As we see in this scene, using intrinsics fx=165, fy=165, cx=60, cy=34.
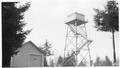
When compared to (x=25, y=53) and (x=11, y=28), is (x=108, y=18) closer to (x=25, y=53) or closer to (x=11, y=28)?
(x=11, y=28)

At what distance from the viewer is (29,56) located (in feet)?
16.8

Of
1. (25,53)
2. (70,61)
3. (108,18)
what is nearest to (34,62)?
(25,53)

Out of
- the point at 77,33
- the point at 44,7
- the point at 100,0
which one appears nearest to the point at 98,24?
the point at 100,0

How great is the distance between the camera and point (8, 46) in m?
2.73

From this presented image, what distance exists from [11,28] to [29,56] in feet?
8.25

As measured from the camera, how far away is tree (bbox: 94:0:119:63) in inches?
96.6

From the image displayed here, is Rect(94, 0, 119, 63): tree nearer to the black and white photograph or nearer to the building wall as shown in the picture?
the black and white photograph

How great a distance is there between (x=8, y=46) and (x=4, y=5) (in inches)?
26.7

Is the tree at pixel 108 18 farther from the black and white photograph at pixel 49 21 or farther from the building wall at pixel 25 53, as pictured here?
the building wall at pixel 25 53

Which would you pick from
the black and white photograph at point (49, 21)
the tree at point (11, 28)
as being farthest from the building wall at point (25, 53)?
the tree at point (11, 28)

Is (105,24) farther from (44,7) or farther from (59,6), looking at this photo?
(44,7)

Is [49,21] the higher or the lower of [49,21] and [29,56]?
the higher

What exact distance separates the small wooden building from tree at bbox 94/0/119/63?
83.5 inches

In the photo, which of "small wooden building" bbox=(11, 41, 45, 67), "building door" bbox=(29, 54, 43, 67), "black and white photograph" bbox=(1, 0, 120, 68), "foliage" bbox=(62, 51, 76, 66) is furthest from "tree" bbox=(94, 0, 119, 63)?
"building door" bbox=(29, 54, 43, 67)
